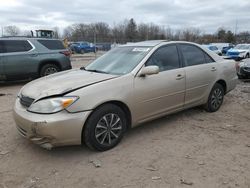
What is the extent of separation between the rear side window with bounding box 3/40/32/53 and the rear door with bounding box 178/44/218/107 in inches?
236

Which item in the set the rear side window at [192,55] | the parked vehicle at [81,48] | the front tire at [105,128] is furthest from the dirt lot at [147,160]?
the parked vehicle at [81,48]

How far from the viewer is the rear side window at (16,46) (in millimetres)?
8578

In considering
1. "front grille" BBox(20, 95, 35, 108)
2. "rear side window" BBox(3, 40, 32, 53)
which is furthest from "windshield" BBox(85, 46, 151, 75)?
"rear side window" BBox(3, 40, 32, 53)

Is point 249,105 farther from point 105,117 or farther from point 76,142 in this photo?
point 76,142

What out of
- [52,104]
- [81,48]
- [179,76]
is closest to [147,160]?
[52,104]

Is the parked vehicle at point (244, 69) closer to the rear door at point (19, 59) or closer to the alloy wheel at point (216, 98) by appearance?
the alloy wheel at point (216, 98)

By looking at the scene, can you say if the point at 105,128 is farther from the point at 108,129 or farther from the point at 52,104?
the point at 52,104

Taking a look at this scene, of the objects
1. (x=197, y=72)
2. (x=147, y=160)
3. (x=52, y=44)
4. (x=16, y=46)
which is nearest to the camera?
(x=147, y=160)

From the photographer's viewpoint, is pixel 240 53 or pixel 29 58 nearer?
pixel 29 58

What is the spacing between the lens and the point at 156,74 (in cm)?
414

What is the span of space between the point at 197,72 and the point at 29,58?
610 centimetres

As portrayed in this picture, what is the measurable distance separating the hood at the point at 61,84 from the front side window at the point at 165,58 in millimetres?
852

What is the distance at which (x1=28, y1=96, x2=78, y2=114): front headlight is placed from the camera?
3247 mm

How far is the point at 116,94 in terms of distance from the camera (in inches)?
142
